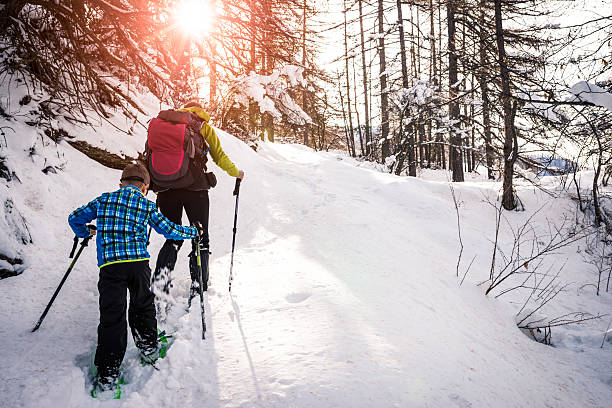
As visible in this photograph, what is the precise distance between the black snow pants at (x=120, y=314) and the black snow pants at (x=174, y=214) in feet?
2.67

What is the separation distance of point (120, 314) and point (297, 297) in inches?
68.4

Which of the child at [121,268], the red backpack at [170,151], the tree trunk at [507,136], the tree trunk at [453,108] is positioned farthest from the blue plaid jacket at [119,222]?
the tree trunk at [453,108]

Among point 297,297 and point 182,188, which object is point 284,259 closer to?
point 297,297

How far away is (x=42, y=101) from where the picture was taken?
4.97m

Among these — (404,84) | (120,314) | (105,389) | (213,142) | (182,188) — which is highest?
(404,84)

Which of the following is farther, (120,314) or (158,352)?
(158,352)

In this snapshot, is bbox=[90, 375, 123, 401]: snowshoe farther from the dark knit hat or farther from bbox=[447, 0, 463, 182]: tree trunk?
bbox=[447, 0, 463, 182]: tree trunk

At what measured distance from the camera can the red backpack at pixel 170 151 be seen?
3.25m

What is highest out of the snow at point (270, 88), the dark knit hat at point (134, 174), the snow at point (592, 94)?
the snow at point (270, 88)

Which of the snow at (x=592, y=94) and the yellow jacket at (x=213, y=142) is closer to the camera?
the yellow jacket at (x=213, y=142)

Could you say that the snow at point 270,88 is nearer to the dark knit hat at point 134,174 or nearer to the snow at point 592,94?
the snow at point 592,94

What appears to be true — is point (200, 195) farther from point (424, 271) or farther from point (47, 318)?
point (424, 271)

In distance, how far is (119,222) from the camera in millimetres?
2453

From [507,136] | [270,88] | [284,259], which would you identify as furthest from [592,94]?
[270,88]
